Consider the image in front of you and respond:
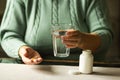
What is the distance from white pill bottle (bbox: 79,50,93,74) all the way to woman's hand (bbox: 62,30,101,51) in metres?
0.08

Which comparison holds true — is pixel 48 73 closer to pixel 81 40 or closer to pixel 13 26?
pixel 81 40

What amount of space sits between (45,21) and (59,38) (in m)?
0.24

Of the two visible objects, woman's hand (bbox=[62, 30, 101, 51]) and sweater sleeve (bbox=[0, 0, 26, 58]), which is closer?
woman's hand (bbox=[62, 30, 101, 51])

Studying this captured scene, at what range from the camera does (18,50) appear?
1.22 metres

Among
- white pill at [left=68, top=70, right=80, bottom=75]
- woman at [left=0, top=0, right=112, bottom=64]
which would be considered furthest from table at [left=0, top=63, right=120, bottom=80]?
woman at [left=0, top=0, right=112, bottom=64]

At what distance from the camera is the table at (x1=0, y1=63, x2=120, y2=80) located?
3.32 ft

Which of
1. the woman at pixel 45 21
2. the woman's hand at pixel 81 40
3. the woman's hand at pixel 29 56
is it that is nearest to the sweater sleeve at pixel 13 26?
the woman at pixel 45 21

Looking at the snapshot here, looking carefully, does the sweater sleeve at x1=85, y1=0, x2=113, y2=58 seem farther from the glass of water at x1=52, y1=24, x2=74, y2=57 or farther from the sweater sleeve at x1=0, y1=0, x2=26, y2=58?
the sweater sleeve at x1=0, y1=0, x2=26, y2=58

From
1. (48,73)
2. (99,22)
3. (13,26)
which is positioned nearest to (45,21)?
(13,26)

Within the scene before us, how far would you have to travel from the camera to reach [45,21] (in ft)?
4.45

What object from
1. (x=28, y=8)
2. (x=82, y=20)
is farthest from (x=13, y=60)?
(x=82, y=20)

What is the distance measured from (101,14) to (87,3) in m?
0.09

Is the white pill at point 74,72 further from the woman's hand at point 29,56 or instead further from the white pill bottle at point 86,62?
the woman's hand at point 29,56

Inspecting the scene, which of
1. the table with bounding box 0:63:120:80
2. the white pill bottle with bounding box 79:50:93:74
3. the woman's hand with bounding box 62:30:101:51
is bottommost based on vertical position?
the table with bounding box 0:63:120:80
